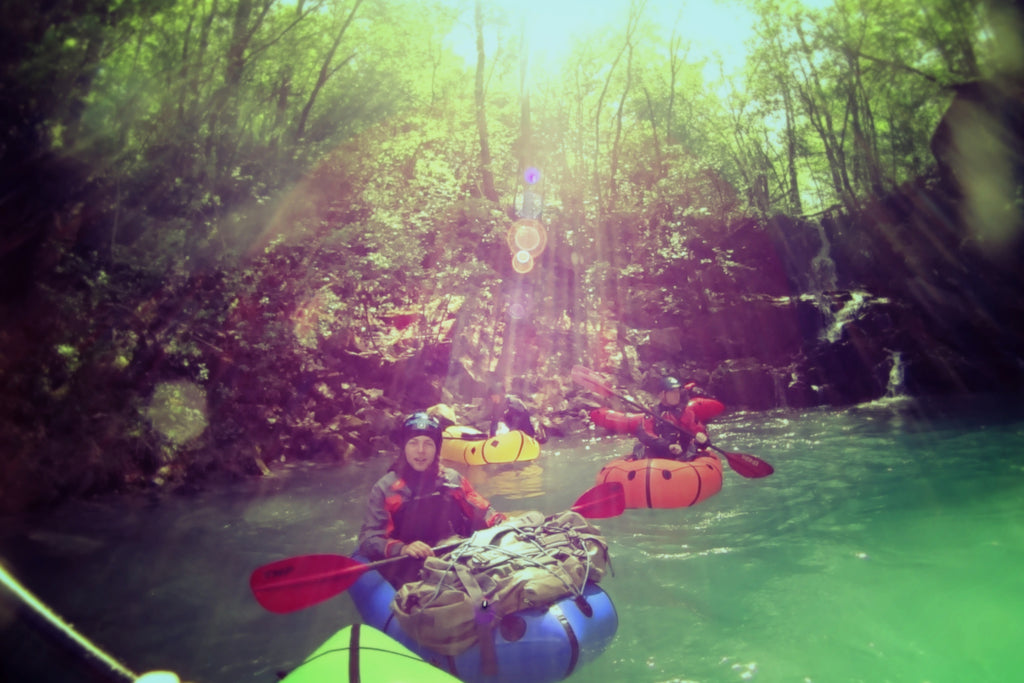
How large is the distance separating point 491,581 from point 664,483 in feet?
11.6

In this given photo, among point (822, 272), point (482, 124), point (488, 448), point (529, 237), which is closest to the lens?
point (488, 448)

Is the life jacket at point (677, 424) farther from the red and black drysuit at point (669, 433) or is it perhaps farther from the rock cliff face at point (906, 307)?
the rock cliff face at point (906, 307)

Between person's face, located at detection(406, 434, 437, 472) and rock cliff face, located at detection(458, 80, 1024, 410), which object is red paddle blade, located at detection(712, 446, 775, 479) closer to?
person's face, located at detection(406, 434, 437, 472)

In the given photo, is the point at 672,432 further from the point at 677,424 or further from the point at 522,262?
the point at 522,262

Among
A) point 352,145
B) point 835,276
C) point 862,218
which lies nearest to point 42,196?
point 352,145

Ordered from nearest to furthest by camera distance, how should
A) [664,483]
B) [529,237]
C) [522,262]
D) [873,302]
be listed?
[664,483], [873,302], [522,262], [529,237]

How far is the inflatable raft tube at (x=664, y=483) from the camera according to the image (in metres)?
6.49

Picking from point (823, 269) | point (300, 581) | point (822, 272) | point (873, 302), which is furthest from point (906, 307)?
point (300, 581)

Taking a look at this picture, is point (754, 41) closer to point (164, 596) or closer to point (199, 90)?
point (199, 90)

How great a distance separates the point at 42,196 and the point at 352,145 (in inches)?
338

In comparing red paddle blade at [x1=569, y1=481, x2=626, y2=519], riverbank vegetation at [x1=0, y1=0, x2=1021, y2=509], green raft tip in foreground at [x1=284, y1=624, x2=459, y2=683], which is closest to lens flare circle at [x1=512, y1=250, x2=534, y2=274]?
riverbank vegetation at [x1=0, y1=0, x2=1021, y2=509]

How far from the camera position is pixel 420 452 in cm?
429

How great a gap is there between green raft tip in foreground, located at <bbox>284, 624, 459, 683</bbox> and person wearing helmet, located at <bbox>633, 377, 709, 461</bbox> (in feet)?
16.7

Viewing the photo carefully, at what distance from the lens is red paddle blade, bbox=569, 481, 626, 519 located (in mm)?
5301
